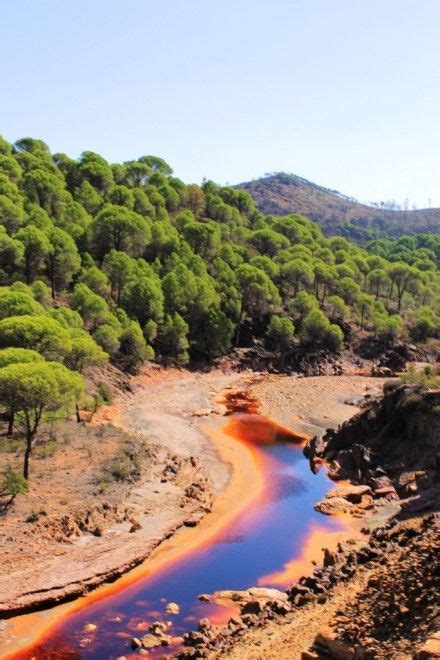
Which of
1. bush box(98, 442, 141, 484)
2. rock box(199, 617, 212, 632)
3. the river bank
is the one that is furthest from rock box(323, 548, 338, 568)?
bush box(98, 442, 141, 484)

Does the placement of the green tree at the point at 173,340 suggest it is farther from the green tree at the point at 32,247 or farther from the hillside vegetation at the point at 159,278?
the green tree at the point at 32,247

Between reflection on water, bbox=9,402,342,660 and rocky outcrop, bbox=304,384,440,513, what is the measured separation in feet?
10.1

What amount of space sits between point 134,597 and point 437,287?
106861mm

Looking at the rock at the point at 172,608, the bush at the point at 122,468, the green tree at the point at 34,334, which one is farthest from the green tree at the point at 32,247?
the rock at the point at 172,608

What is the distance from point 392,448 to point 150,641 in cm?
2760

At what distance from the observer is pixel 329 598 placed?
24719 millimetres

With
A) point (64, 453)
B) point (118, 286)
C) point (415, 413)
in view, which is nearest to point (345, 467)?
point (415, 413)

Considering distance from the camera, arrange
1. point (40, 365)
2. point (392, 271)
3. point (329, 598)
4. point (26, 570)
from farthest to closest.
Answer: point (392, 271)
point (40, 365)
point (26, 570)
point (329, 598)

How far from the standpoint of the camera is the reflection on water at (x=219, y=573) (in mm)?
24719

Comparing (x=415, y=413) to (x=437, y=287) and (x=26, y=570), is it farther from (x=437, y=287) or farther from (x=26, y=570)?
(x=437, y=287)

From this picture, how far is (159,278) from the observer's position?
85.2m

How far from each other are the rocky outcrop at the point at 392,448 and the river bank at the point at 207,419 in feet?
24.2

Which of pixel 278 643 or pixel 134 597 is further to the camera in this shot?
pixel 134 597

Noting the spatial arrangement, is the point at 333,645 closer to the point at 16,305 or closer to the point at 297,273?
the point at 16,305
